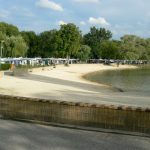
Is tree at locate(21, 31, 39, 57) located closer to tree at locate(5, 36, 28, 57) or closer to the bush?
tree at locate(5, 36, 28, 57)

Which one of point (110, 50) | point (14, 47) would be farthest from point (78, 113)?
point (110, 50)

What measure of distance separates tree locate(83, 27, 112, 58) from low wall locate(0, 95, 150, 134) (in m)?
145

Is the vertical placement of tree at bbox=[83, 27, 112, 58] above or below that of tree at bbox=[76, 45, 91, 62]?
above

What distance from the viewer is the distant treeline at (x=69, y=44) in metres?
103

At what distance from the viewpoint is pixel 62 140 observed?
9.02 m

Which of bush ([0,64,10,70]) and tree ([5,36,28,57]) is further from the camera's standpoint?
tree ([5,36,28,57])

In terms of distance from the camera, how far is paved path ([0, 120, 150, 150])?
846 centimetres

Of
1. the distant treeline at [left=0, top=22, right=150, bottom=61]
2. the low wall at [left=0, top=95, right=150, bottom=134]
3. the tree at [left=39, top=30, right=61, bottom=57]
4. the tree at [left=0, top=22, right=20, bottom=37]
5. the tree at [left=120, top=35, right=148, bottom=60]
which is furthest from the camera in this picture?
the tree at [left=120, top=35, right=148, bottom=60]

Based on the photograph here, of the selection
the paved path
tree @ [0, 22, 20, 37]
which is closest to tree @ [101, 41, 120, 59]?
tree @ [0, 22, 20, 37]

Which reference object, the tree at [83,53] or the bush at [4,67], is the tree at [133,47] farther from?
the bush at [4,67]

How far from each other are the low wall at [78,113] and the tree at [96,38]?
14547 centimetres

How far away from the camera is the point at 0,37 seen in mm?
100000

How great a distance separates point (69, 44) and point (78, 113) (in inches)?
3776

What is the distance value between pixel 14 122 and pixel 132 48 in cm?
13728
